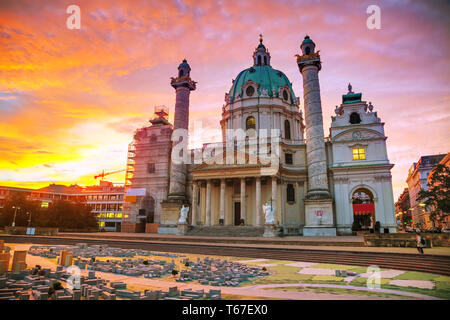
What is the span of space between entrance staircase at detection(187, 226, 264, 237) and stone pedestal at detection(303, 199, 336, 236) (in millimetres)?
6794

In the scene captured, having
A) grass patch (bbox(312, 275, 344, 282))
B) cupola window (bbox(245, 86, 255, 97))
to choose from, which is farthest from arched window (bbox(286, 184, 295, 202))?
grass patch (bbox(312, 275, 344, 282))

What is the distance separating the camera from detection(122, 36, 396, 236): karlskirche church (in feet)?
119

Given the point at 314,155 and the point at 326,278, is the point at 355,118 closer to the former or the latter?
the point at 314,155

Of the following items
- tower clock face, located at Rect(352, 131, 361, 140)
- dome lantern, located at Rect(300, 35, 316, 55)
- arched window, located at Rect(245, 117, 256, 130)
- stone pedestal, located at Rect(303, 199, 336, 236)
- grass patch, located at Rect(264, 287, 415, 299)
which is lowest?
grass patch, located at Rect(264, 287, 415, 299)

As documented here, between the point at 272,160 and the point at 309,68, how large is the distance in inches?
563

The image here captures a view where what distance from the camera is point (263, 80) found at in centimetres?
5047

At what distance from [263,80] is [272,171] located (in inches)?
858

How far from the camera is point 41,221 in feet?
162

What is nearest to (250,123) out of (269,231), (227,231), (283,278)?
(227,231)

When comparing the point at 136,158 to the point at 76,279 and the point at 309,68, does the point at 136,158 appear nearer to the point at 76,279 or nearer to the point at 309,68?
the point at 309,68

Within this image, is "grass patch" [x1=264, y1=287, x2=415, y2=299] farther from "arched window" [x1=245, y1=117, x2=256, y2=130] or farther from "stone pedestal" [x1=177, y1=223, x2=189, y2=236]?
"arched window" [x1=245, y1=117, x2=256, y2=130]

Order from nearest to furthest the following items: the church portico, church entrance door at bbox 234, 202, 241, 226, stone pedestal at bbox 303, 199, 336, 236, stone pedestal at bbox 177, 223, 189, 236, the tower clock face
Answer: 1. stone pedestal at bbox 303, 199, 336, 236
2. stone pedestal at bbox 177, 223, 189, 236
3. the church portico
4. the tower clock face
5. church entrance door at bbox 234, 202, 241, 226

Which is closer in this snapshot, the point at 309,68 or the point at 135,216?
the point at 309,68
